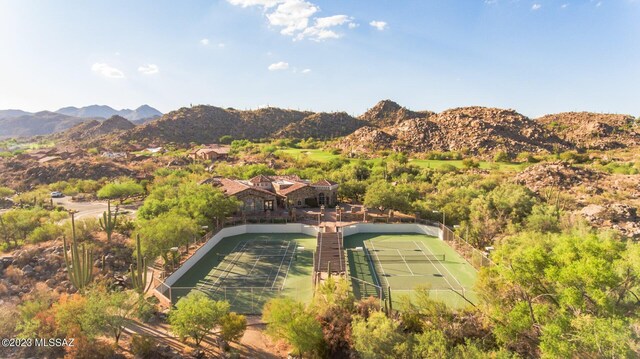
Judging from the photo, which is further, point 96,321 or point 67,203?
point 67,203

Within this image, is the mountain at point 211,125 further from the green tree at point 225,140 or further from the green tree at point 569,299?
the green tree at point 569,299

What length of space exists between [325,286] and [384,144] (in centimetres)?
6875

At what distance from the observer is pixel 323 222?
3519 centimetres

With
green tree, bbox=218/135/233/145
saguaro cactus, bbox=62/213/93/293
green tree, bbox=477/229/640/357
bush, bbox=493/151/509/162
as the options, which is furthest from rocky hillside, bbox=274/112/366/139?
green tree, bbox=477/229/640/357

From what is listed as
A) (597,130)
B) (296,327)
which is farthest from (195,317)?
(597,130)

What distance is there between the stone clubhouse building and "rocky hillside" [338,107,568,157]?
40.9m

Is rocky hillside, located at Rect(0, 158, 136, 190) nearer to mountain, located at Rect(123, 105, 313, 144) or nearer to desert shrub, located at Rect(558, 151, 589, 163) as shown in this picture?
mountain, located at Rect(123, 105, 313, 144)

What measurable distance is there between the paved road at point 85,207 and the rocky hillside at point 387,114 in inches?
3853

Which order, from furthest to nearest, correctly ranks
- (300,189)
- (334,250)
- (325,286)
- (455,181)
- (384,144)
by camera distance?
1. (384,144)
2. (455,181)
3. (300,189)
4. (334,250)
5. (325,286)

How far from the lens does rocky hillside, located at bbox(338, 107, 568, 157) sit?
75.1 metres

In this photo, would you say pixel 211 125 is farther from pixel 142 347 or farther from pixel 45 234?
pixel 142 347

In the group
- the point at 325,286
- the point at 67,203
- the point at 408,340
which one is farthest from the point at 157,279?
the point at 67,203

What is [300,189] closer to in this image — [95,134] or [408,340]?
[408,340]

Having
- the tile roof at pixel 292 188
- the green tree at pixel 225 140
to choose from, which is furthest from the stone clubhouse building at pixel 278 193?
the green tree at pixel 225 140
